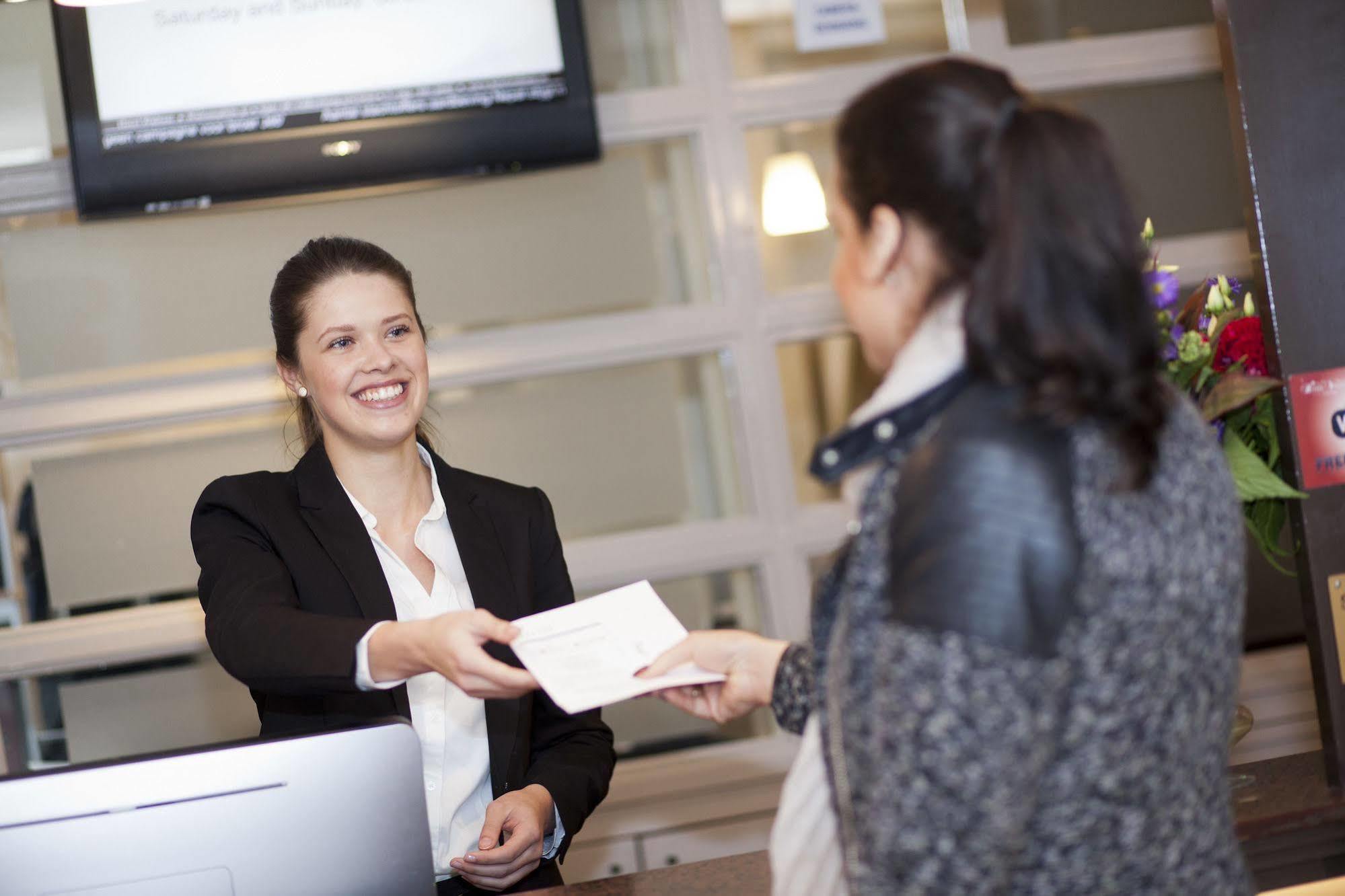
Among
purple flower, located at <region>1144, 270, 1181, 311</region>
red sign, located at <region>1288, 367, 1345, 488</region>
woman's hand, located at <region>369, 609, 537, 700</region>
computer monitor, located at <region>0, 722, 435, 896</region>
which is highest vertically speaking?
purple flower, located at <region>1144, 270, 1181, 311</region>

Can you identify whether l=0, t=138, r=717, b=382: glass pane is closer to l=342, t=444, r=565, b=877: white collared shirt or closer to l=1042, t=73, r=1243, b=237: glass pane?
l=342, t=444, r=565, b=877: white collared shirt

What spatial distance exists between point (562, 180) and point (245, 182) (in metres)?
0.70

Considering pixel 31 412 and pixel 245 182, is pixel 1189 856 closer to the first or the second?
pixel 245 182

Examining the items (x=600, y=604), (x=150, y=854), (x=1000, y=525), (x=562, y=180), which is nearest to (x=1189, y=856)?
(x=1000, y=525)

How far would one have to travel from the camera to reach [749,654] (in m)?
1.36

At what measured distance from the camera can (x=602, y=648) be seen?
131cm

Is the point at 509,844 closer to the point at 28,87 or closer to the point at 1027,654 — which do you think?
the point at 1027,654

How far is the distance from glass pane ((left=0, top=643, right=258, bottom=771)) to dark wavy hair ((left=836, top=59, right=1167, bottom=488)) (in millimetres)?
2226

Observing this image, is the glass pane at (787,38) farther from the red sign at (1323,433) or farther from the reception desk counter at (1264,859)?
the reception desk counter at (1264,859)

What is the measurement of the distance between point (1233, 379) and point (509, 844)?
1263 mm

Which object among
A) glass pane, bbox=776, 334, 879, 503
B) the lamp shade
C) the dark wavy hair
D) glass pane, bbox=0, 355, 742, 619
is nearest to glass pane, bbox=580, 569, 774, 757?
glass pane, bbox=0, 355, 742, 619

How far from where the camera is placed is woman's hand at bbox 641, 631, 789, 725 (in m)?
1.34

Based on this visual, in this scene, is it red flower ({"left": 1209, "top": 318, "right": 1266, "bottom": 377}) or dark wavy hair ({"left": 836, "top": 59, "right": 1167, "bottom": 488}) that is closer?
dark wavy hair ({"left": 836, "top": 59, "right": 1167, "bottom": 488})

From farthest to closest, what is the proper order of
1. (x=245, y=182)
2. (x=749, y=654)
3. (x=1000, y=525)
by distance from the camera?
1. (x=245, y=182)
2. (x=749, y=654)
3. (x=1000, y=525)
